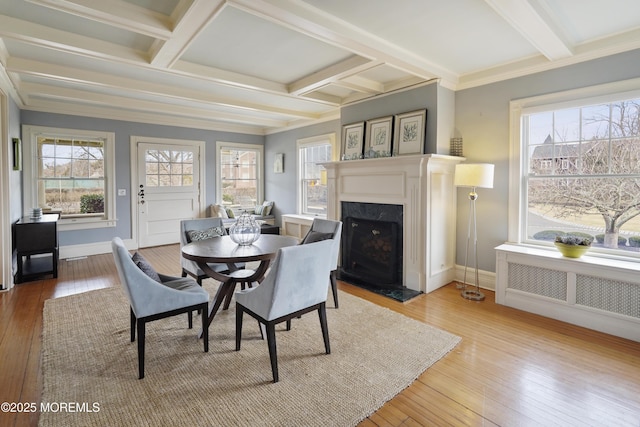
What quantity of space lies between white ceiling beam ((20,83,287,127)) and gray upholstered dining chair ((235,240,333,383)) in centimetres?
419

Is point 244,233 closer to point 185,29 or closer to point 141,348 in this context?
point 141,348

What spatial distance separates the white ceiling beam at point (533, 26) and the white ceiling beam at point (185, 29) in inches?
72.7

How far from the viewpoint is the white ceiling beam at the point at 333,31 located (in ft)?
7.18

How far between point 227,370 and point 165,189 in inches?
197

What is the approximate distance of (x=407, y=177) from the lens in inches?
148

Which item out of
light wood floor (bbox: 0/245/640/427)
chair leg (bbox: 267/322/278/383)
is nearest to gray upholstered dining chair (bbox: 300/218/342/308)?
light wood floor (bbox: 0/245/640/427)

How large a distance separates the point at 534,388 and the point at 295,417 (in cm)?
150

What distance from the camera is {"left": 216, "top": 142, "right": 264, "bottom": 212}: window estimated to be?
7020mm

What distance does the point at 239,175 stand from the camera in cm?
729

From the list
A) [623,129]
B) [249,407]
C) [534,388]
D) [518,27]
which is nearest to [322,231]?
[249,407]

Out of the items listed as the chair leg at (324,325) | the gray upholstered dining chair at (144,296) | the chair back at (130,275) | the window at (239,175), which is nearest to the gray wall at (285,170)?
the window at (239,175)

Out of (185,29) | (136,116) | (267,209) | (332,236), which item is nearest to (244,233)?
(332,236)

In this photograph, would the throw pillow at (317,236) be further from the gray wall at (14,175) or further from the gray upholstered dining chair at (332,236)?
the gray wall at (14,175)

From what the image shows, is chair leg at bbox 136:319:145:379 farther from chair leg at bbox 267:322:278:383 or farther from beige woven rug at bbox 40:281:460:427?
chair leg at bbox 267:322:278:383
